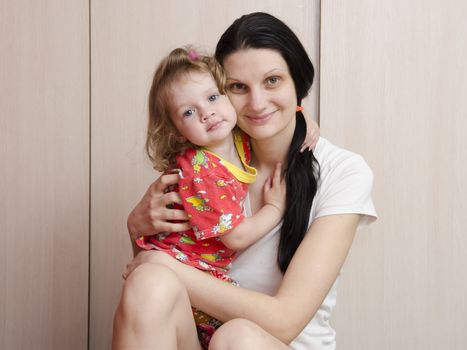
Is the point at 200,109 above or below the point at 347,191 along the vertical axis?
above

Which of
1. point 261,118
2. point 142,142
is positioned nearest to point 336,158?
point 261,118

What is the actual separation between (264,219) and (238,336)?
0.34 m

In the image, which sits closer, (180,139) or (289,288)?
(289,288)

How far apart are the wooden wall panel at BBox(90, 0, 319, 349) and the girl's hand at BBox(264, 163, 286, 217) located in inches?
33.3

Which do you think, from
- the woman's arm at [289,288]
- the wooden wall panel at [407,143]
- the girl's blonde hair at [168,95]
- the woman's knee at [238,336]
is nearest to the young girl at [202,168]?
the girl's blonde hair at [168,95]

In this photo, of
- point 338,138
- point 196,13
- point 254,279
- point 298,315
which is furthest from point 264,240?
point 196,13

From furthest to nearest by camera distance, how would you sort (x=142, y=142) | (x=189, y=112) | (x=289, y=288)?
(x=142, y=142) < (x=189, y=112) < (x=289, y=288)

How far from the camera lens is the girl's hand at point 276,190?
4.82 feet

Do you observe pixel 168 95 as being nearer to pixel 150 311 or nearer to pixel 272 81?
pixel 272 81

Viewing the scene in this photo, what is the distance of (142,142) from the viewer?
7.65 feet

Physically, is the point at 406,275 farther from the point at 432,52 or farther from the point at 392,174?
the point at 432,52

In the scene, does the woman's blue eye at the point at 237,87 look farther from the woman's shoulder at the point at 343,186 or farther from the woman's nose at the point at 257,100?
the woman's shoulder at the point at 343,186

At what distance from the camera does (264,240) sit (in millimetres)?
1500

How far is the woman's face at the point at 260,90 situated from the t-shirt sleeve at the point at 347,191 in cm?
18
